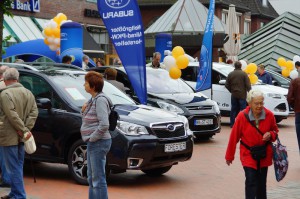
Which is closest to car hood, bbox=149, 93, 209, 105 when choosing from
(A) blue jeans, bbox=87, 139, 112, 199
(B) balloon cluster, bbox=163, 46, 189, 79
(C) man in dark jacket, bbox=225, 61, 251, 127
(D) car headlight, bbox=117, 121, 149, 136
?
(B) balloon cluster, bbox=163, 46, 189, 79

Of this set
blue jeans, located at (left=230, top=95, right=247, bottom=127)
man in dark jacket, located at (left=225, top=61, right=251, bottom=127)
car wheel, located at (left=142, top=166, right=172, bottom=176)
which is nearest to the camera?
car wheel, located at (left=142, top=166, right=172, bottom=176)

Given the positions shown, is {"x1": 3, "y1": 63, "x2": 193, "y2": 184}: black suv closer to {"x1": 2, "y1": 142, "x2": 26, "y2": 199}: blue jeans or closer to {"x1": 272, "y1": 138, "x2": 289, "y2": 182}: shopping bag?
{"x1": 2, "y1": 142, "x2": 26, "y2": 199}: blue jeans

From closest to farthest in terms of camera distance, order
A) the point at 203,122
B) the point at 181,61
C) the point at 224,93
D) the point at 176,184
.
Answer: the point at 176,184, the point at 203,122, the point at 181,61, the point at 224,93

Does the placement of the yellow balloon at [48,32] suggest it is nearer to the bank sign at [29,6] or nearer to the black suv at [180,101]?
the black suv at [180,101]

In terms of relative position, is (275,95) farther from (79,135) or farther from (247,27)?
(247,27)

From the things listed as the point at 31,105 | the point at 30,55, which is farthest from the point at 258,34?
the point at 31,105

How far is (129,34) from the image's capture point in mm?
14008

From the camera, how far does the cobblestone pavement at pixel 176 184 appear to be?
951 cm

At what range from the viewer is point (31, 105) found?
28.7ft

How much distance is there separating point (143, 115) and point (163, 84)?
18.2 feet

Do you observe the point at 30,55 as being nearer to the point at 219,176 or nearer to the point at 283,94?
the point at 283,94

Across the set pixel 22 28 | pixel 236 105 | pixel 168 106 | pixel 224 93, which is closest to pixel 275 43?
pixel 22 28

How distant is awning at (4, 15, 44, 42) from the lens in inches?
1113

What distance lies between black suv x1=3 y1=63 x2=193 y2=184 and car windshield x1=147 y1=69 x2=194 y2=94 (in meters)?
4.42
